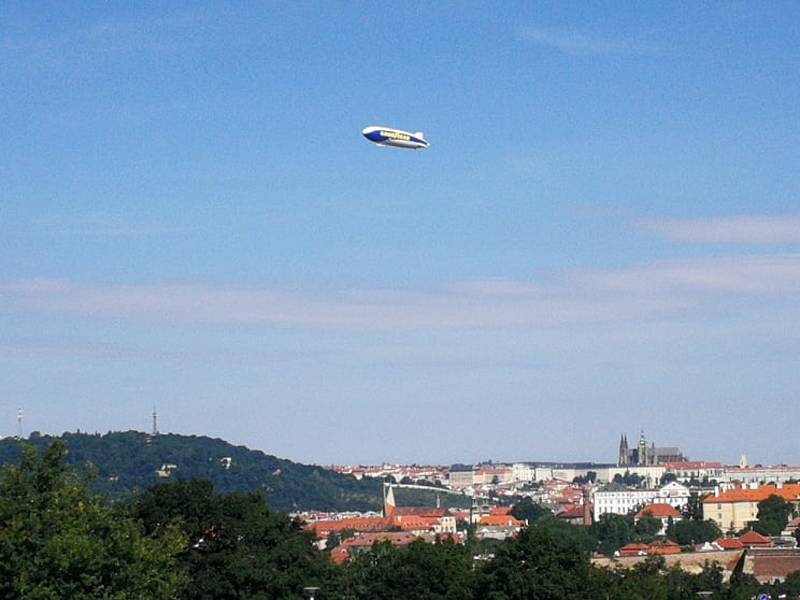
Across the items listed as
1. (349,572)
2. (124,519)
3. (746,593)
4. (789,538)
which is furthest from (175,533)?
(789,538)

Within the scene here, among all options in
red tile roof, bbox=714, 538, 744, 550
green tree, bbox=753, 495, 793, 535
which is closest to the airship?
red tile roof, bbox=714, 538, 744, 550

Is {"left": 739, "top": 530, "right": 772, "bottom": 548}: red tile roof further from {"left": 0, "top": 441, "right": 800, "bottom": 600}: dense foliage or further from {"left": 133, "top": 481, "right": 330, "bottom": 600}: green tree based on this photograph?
{"left": 133, "top": 481, "right": 330, "bottom": 600}: green tree

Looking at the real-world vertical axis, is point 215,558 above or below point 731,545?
below

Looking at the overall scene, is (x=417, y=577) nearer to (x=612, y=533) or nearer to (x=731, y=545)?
(x=731, y=545)

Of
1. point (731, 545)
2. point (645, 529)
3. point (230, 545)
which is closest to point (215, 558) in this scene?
point (230, 545)

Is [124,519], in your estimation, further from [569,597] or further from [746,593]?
[746,593]
